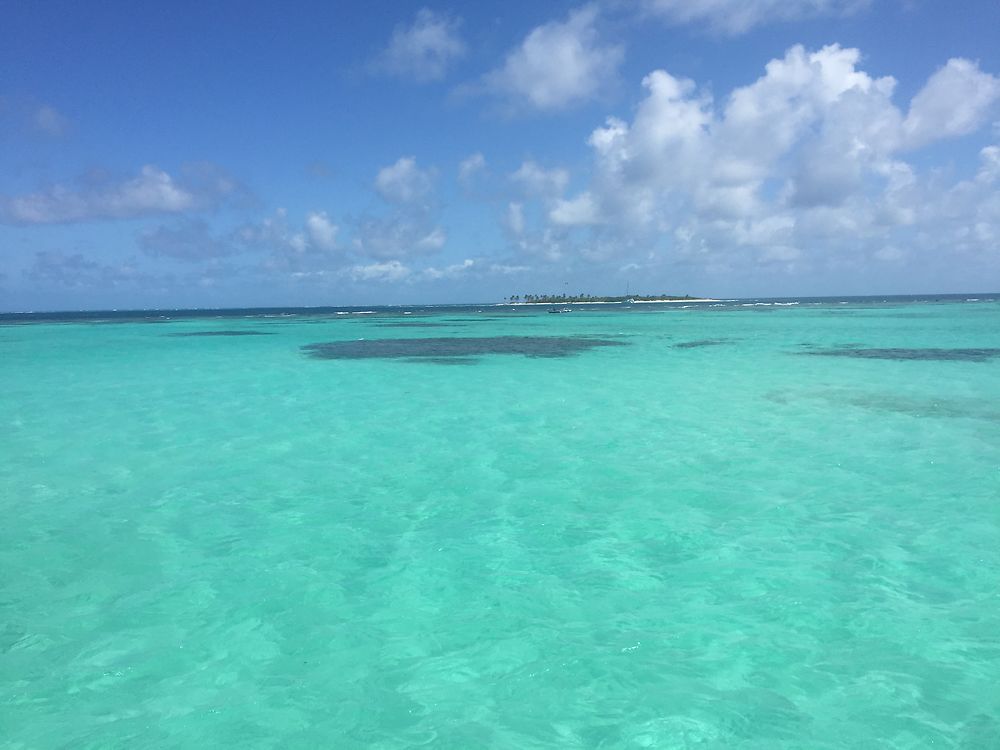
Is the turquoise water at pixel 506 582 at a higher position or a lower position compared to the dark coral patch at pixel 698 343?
lower

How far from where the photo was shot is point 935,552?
21.1 feet

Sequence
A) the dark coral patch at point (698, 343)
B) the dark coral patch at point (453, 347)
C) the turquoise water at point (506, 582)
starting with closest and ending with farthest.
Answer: the turquoise water at point (506, 582), the dark coral patch at point (453, 347), the dark coral patch at point (698, 343)

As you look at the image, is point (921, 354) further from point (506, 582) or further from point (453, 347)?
point (506, 582)

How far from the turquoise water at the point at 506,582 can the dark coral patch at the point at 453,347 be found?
15709mm

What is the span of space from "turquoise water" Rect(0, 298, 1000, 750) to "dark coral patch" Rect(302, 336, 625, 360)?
15709 millimetres

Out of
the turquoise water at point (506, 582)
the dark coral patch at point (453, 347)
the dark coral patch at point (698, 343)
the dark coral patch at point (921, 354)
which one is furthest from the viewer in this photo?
the dark coral patch at point (698, 343)

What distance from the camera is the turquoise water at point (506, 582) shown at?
418 cm

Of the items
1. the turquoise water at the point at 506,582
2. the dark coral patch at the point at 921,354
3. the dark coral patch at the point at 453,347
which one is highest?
the dark coral patch at the point at 453,347

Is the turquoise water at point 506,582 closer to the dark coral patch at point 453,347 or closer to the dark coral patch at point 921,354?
the dark coral patch at point 921,354

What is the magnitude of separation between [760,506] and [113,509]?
8225 mm

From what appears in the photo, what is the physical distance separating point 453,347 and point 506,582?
1104 inches

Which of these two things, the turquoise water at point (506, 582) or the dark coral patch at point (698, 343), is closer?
the turquoise water at point (506, 582)

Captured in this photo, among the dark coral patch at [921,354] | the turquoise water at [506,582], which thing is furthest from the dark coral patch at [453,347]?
the turquoise water at [506,582]

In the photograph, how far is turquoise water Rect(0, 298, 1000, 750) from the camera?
418cm
